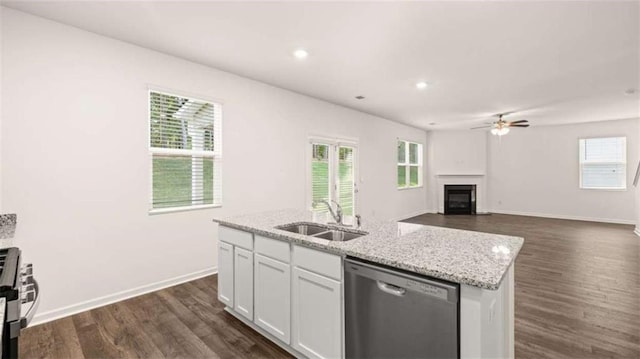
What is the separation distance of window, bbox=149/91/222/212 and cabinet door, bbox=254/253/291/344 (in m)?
1.72

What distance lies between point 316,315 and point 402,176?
666 centimetres

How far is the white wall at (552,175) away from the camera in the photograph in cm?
721

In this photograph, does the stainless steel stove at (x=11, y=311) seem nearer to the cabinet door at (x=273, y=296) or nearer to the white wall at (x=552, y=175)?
the cabinet door at (x=273, y=296)

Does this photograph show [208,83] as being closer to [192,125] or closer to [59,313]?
[192,125]

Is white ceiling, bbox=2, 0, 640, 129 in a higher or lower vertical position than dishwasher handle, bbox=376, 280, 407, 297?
higher

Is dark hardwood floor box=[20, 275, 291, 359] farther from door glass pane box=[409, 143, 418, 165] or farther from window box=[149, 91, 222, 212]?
door glass pane box=[409, 143, 418, 165]

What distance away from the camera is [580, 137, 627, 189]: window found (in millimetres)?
7230

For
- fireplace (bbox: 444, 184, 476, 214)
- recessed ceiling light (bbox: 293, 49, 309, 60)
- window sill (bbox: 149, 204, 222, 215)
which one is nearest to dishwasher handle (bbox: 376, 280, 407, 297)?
recessed ceiling light (bbox: 293, 49, 309, 60)

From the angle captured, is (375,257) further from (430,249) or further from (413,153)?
(413,153)

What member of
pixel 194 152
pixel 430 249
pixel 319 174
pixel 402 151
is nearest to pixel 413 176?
pixel 402 151

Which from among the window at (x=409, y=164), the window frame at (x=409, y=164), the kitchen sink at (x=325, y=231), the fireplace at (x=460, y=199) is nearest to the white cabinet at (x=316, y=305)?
the kitchen sink at (x=325, y=231)

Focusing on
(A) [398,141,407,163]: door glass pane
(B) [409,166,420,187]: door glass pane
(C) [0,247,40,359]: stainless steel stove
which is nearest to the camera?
(C) [0,247,40,359]: stainless steel stove

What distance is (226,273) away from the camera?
2662mm

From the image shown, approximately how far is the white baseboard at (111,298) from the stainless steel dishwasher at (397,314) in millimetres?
2513
